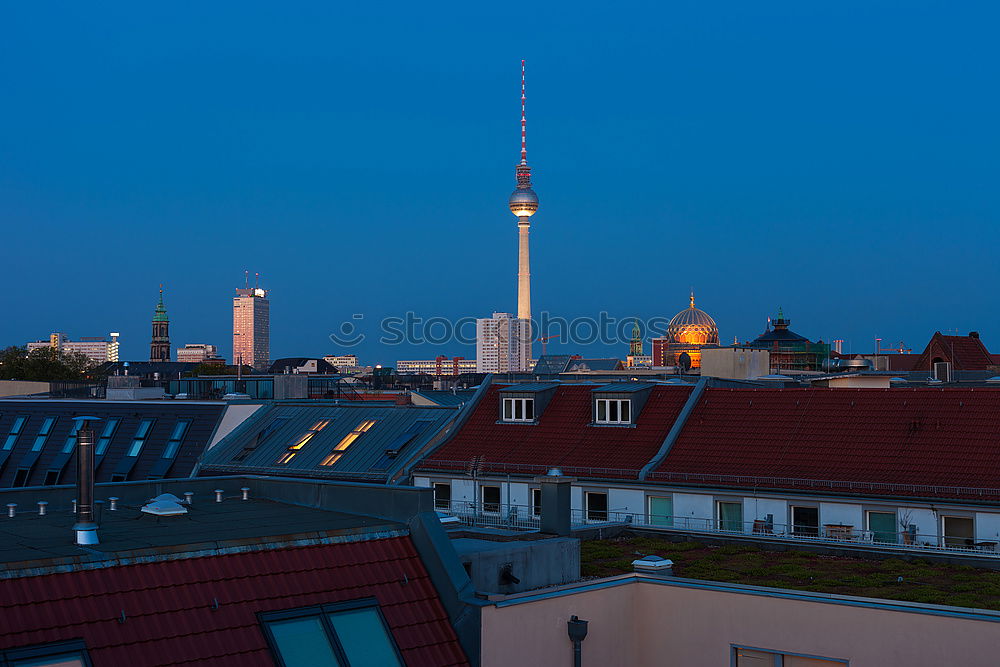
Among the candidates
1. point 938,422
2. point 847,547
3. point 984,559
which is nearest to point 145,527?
point 847,547

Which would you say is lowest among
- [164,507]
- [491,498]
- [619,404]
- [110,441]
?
[491,498]

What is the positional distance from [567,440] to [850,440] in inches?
441

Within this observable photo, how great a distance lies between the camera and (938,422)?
130 feet

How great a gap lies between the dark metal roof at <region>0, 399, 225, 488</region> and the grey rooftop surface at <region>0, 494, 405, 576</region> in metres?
33.9

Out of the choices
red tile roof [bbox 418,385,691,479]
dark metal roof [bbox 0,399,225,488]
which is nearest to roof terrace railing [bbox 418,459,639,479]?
red tile roof [bbox 418,385,691,479]

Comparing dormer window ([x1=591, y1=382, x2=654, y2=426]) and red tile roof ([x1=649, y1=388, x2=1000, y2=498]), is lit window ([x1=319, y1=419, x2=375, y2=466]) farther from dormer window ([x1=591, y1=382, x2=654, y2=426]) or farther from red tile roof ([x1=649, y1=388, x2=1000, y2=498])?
red tile roof ([x1=649, y1=388, x2=1000, y2=498])

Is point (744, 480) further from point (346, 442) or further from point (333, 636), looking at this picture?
point (333, 636)

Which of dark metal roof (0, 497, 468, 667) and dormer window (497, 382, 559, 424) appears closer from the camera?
dark metal roof (0, 497, 468, 667)

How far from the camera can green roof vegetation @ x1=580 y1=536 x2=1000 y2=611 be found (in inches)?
822

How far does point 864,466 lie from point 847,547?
41.5ft

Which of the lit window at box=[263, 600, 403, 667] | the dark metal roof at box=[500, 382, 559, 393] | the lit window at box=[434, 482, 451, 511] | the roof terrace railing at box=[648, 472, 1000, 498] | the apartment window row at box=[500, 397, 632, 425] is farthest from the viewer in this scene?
the dark metal roof at box=[500, 382, 559, 393]

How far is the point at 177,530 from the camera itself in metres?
18.1

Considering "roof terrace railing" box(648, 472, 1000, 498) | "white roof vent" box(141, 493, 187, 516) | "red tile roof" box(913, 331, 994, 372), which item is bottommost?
"roof terrace railing" box(648, 472, 1000, 498)

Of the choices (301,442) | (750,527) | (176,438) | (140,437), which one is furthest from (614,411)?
(140,437)
